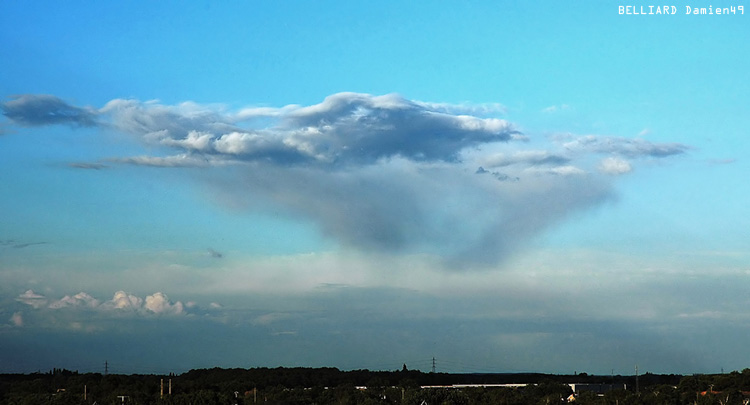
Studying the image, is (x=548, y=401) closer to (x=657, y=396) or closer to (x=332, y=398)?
(x=657, y=396)

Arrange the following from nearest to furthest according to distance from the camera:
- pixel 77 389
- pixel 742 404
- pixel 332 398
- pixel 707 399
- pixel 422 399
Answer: pixel 742 404
pixel 707 399
pixel 422 399
pixel 332 398
pixel 77 389

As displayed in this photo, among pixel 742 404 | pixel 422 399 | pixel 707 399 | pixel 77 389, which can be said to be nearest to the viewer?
pixel 742 404

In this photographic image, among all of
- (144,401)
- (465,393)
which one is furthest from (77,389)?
(465,393)

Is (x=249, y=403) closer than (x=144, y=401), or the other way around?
(x=249, y=403)

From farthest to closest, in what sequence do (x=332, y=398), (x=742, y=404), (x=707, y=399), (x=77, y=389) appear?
(x=77, y=389), (x=332, y=398), (x=707, y=399), (x=742, y=404)

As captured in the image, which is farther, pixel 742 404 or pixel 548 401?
pixel 548 401

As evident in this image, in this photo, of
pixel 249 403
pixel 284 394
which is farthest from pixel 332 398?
pixel 249 403

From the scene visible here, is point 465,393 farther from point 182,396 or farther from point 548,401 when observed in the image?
point 182,396

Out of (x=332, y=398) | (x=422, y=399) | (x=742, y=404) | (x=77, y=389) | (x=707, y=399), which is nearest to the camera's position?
(x=742, y=404)
